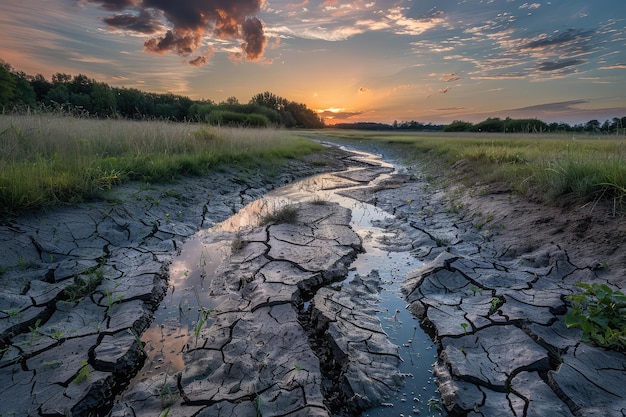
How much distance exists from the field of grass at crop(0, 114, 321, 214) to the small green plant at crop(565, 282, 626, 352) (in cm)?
564

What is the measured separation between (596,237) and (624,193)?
72 cm

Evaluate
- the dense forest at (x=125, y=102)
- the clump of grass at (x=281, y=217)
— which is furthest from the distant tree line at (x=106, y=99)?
the clump of grass at (x=281, y=217)

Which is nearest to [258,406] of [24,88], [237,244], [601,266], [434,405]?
[434,405]

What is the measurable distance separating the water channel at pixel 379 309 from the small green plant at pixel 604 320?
40.3 inches

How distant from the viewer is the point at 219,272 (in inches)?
145

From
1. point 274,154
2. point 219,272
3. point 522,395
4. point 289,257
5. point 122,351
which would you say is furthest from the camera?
point 274,154

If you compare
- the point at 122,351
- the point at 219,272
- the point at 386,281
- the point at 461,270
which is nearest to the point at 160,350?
the point at 122,351

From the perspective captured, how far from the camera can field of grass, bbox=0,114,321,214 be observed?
167 inches

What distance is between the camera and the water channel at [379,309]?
2.11 meters

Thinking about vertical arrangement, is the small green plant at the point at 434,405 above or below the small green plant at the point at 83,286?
below

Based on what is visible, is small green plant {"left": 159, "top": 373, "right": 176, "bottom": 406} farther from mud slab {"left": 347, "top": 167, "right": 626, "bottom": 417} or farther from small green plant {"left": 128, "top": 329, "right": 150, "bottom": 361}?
mud slab {"left": 347, "top": 167, "right": 626, "bottom": 417}

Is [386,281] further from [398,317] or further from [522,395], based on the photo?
[522,395]

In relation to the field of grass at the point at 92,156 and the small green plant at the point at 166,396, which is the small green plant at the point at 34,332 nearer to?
the small green plant at the point at 166,396

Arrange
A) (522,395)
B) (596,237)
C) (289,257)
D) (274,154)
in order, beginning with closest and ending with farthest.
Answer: (522,395)
(596,237)
(289,257)
(274,154)
